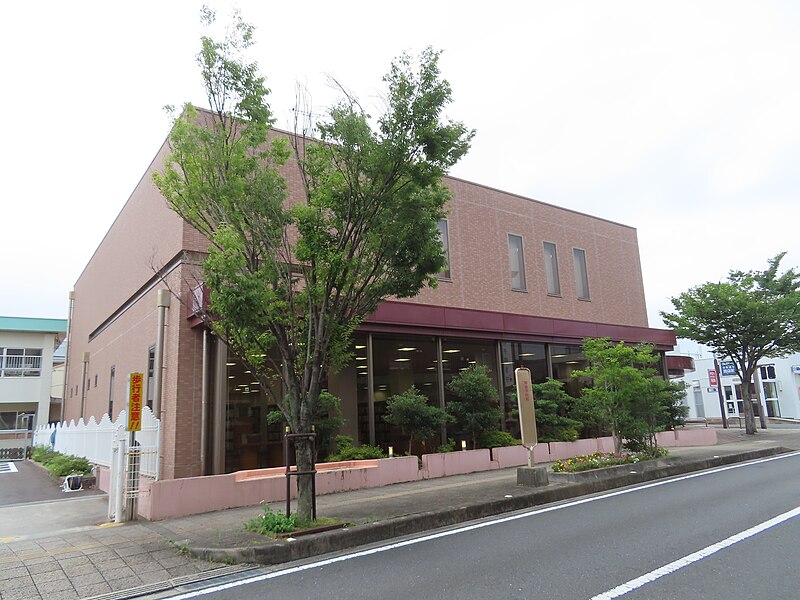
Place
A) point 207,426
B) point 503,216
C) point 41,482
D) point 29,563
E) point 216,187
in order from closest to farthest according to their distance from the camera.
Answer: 1. point 29,563
2. point 216,187
3. point 207,426
4. point 41,482
5. point 503,216

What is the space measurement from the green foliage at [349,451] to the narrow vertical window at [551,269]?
36.8ft

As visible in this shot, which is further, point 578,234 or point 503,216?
point 578,234

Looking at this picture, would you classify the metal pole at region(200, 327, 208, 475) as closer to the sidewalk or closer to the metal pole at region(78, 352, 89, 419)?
the sidewalk

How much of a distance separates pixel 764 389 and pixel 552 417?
34.4 metres

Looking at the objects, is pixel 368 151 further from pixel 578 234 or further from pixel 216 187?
pixel 578 234

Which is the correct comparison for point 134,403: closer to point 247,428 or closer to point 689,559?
point 247,428

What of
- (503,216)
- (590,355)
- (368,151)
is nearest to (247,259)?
(368,151)

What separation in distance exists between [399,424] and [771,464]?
10.1m

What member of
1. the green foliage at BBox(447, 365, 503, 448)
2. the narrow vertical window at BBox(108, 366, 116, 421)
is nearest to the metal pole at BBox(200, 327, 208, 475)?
the green foliage at BBox(447, 365, 503, 448)

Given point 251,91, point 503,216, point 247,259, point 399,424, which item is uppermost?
point 503,216

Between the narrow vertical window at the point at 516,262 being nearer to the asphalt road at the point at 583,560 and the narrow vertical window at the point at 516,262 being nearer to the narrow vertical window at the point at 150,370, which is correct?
the asphalt road at the point at 583,560

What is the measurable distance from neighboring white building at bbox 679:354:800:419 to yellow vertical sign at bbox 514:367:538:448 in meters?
27.8

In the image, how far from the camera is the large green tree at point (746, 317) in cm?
2366

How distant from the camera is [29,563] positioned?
7.19 meters
